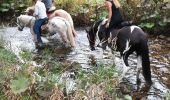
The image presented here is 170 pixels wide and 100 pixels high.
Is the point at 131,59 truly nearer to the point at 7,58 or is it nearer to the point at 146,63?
the point at 146,63

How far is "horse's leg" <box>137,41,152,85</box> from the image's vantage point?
9000mm

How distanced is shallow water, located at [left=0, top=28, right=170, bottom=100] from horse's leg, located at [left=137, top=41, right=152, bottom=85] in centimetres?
19

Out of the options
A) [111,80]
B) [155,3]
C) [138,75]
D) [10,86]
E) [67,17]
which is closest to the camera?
[10,86]

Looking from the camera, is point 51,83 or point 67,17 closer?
point 51,83

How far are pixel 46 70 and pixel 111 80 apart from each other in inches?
50.1

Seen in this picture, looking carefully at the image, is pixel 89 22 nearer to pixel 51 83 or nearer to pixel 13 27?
pixel 13 27

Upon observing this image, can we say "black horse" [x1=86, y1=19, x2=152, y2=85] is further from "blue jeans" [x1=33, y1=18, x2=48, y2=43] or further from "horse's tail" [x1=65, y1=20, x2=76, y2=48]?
"blue jeans" [x1=33, y1=18, x2=48, y2=43]

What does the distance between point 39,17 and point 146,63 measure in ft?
14.7

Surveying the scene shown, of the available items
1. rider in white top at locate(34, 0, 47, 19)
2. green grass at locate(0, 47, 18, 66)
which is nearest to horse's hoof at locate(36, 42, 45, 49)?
rider in white top at locate(34, 0, 47, 19)

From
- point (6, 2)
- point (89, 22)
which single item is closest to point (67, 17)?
point (89, 22)

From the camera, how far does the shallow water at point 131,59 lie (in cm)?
875

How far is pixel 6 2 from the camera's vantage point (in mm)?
16562

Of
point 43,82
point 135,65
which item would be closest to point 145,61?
point 135,65

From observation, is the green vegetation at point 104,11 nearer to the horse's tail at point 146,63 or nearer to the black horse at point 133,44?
the black horse at point 133,44
